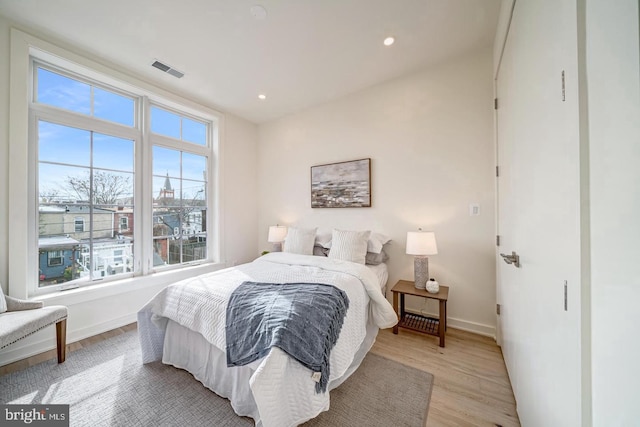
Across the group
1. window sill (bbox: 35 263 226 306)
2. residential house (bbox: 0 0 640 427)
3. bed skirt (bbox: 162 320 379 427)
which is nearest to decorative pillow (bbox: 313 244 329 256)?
residential house (bbox: 0 0 640 427)

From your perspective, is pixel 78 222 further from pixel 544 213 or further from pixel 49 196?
pixel 544 213

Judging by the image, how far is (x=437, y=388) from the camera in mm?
1619

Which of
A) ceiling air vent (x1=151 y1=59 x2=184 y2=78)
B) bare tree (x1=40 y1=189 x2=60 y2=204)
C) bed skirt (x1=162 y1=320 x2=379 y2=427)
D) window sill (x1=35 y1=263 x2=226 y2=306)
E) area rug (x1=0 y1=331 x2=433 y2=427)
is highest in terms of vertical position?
ceiling air vent (x1=151 y1=59 x2=184 y2=78)

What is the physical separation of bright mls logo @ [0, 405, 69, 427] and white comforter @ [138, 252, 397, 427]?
1.64 feet

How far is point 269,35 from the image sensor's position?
212cm

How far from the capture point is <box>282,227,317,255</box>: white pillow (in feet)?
9.78

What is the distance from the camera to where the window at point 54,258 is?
7.43 ft

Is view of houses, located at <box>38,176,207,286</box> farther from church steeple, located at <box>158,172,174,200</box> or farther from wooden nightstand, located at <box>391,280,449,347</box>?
wooden nightstand, located at <box>391,280,449,347</box>

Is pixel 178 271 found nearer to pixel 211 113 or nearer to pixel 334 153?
pixel 211 113

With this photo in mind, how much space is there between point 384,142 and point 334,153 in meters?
0.74

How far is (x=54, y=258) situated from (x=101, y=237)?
40 cm

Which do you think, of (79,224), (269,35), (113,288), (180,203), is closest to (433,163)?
(269,35)

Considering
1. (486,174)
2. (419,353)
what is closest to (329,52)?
(486,174)

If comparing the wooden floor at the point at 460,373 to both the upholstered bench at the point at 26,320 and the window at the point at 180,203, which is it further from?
the window at the point at 180,203
